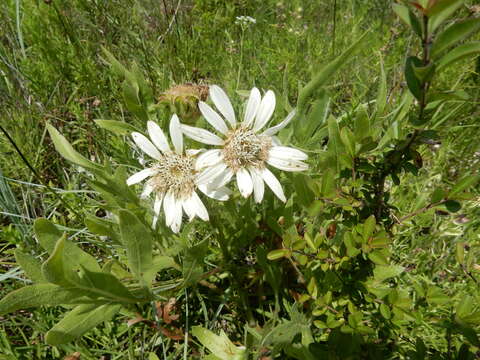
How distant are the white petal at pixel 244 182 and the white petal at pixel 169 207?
0.83 feet

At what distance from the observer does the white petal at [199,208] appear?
1.23 meters

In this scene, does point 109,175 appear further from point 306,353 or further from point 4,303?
point 306,353

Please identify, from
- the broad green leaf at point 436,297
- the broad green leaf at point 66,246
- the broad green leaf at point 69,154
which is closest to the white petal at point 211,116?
the broad green leaf at point 69,154

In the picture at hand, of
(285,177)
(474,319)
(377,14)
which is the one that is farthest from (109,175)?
(377,14)

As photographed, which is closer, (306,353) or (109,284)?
(109,284)

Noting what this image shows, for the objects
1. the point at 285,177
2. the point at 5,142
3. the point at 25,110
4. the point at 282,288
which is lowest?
the point at 282,288

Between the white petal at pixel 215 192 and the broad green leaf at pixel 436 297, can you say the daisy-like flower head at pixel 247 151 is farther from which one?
the broad green leaf at pixel 436 297

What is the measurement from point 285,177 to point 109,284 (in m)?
0.77

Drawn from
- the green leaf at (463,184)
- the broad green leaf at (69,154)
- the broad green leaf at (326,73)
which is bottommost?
the green leaf at (463,184)

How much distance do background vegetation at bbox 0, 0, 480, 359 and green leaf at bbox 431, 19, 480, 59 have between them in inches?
24.2

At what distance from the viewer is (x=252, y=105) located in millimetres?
1274

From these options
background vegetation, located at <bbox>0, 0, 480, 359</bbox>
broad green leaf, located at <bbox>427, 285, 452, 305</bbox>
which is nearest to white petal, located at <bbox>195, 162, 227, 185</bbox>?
background vegetation, located at <bbox>0, 0, 480, 359</bbox>

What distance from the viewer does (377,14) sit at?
323cm

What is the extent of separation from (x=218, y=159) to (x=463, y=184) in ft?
2.34
